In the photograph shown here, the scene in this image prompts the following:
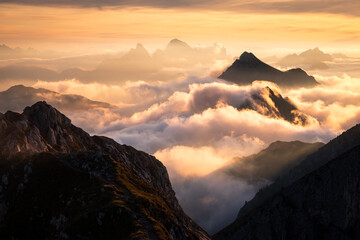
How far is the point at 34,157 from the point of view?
135000 millimetres

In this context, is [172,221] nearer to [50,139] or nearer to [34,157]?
[34,157]

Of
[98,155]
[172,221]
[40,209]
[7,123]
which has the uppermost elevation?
[7,123]

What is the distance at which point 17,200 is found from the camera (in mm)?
118812

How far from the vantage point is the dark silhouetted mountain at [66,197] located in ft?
328

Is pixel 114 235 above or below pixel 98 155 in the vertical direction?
below

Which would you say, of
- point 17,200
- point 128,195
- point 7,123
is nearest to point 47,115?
point 7,123

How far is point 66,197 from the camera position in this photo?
4599 inches

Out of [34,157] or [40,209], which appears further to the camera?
[34,157]

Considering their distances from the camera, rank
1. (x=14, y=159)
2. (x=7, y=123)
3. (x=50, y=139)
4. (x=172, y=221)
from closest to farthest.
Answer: (x=172, y=221) → (x=14, y=159) → (x=7, y=123) → (x=50, y=139)

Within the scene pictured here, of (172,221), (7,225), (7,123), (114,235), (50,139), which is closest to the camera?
(114,235)

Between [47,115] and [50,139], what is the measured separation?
43.5 ft

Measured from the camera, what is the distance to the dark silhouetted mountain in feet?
328

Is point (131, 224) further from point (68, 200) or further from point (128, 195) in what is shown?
point (68, 200)

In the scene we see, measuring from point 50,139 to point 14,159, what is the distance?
1230 inches
